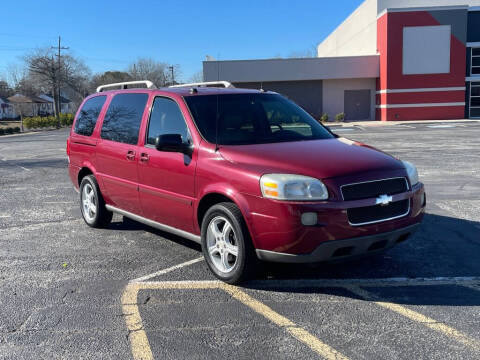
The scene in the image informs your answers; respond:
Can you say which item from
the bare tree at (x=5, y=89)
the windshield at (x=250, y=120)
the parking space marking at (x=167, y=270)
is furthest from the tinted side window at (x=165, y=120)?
the bare tree at (x=5, y=89)

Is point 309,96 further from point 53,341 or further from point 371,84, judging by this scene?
point 53,341

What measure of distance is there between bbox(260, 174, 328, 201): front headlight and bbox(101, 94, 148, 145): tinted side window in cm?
231

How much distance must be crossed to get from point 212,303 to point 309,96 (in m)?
38.4

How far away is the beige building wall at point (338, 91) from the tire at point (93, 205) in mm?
36190

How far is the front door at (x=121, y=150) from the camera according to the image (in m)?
5.70

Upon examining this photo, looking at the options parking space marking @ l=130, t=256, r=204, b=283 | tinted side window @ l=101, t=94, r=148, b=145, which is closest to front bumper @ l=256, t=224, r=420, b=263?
parking space marking @ l=130, t=256, r=204, b=283

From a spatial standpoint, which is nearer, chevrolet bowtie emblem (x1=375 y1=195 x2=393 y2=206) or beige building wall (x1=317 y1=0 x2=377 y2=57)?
chevrolet bowtie emblem (x1=375 y1=195 x2=393 y2=206)

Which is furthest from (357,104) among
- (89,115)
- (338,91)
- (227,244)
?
(227,244)

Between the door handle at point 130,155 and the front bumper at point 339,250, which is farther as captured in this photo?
the door handle at point 130,155

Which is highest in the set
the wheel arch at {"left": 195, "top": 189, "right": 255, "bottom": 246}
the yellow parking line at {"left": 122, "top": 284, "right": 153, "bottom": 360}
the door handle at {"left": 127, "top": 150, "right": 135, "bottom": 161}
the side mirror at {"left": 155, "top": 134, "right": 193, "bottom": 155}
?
the side mirror at {"left": 155, "top": 134, "right": 193, "bottom": 155}

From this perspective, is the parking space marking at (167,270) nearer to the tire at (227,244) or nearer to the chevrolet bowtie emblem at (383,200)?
the tire at (227,244)

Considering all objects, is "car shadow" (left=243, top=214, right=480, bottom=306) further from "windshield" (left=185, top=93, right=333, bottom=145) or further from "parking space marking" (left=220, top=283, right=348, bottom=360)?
"windshield" (left=185, top=93, right=333, bottom=145)

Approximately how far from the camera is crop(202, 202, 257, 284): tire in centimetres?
426

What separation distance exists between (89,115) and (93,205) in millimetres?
1330
